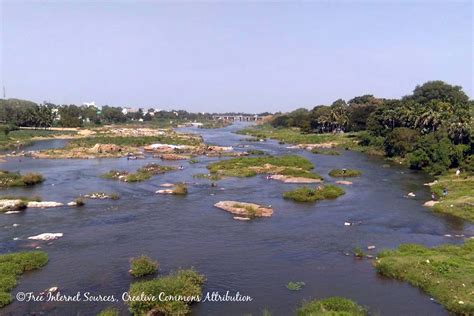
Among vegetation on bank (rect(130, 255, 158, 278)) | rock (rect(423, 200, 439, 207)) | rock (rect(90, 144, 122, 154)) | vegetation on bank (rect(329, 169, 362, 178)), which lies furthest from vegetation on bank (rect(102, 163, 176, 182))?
rock (rect(423, 200, 439, 207))

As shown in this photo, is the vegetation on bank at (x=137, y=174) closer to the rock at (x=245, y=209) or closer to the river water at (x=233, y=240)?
the river water at (x=233, y=240)

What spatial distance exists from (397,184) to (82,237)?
40401mm

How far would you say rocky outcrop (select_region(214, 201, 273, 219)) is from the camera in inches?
1681

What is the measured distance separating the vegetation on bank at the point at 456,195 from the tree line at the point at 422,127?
11.6ft

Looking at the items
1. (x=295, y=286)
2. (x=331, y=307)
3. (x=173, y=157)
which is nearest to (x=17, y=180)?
(x=173, y=157)

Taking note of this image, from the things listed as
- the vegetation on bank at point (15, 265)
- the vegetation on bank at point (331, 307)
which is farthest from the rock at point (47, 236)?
the vegetation on bank at point (331, 307)

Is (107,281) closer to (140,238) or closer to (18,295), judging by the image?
(18,295)

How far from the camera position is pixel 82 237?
35656 millimetres

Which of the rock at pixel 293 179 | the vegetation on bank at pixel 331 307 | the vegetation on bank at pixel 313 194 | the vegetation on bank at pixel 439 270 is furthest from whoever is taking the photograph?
the rock at pixel 293 179

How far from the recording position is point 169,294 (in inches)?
920

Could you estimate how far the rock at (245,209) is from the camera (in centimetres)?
4278

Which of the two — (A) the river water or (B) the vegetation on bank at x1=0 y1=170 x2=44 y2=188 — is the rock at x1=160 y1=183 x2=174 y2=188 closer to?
(A) the river water

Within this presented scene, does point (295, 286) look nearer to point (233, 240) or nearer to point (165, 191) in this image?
point (233, 240)

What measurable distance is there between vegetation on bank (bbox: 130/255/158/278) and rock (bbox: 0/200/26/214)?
67.4 feet
